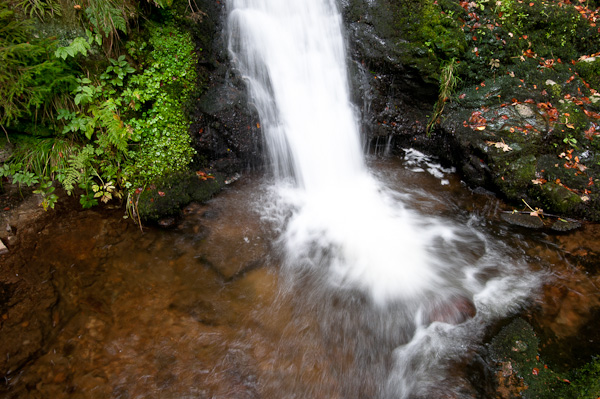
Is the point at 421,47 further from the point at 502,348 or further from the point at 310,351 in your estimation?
the point at 310,351

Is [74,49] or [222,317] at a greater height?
[74,49]

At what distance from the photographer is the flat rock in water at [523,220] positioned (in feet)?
16.4

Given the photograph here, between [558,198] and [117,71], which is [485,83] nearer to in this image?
[558,198]

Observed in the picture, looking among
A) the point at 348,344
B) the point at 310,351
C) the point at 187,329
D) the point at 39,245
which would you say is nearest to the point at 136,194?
the point at 39,245

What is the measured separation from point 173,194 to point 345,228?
2.86 meters

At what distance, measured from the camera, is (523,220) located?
5.09 meters

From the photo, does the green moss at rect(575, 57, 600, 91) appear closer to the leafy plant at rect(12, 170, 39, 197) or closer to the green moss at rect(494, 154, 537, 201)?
the green moss at rect(494, 154, 537, 201)

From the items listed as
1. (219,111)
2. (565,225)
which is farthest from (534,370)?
(219,111)

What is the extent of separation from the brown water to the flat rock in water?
133 mm

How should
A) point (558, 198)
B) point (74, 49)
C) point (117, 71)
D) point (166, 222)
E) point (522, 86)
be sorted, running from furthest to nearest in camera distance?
point (522, 86), point (558, 198), point (166, 222), point (117, 71), point (74, 49)

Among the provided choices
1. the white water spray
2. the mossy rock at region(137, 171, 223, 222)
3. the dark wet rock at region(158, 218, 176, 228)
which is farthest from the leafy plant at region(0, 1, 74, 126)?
the white water spray

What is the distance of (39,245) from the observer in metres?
4.28

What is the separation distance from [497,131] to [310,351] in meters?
5.11

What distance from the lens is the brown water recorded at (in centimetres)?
318
